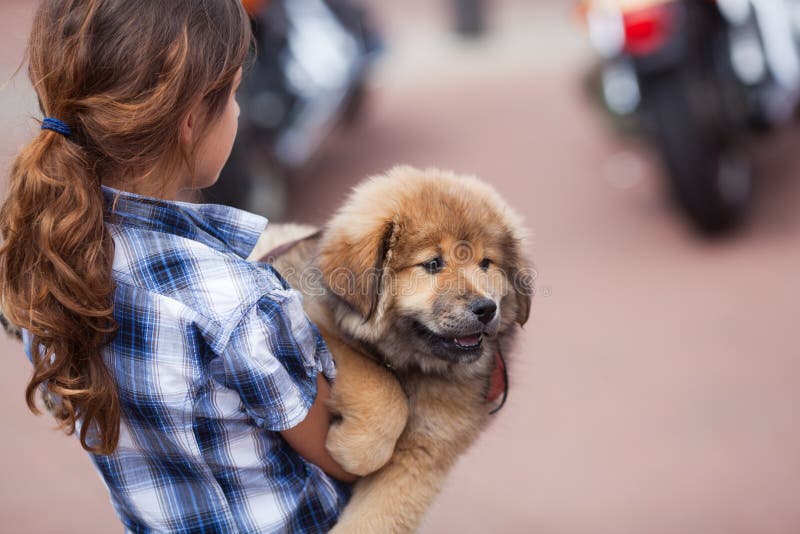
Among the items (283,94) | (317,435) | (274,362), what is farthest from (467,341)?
(283,94)

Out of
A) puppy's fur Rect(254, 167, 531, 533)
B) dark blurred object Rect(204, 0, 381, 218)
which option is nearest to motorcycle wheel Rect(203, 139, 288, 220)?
dark blurred object Rect(204, 0, 381, 218)

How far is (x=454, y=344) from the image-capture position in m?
1.83

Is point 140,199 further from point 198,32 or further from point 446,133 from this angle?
point 446,133

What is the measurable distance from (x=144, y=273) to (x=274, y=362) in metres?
0.26

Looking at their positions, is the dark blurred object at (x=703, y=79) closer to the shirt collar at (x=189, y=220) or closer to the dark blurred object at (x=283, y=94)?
the dark blurred object at (x=283, y=94)

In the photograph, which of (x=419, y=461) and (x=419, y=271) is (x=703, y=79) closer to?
(x=419, y=271)

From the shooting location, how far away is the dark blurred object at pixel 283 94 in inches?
201

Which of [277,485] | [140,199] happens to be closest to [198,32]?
[140,199]

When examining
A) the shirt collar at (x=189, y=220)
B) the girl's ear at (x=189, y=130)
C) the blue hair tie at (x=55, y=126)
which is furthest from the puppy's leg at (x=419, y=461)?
the blue hair tie at (x=55, y=126)

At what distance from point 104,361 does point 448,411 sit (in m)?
0.77

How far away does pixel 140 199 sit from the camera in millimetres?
1390

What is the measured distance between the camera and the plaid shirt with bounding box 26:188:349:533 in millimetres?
1336

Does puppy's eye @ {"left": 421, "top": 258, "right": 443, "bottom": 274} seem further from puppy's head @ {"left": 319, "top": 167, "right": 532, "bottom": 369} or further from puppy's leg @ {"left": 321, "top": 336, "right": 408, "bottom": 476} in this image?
puppy's leg @ {"left": 321, "top": 336, "right": 408, "bottom": 476}

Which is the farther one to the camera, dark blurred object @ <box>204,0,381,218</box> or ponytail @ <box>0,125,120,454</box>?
dark blurred object @ <box>204,0,381,218</box>
